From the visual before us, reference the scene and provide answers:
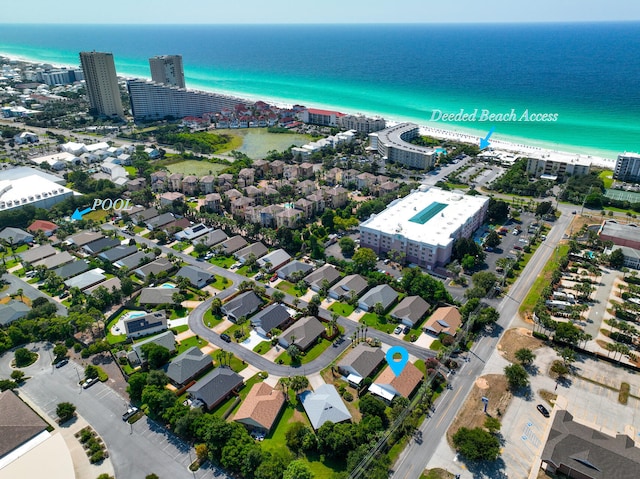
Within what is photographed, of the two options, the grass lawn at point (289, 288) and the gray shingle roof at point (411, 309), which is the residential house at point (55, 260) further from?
the gray shingle roof at point (411, 309)

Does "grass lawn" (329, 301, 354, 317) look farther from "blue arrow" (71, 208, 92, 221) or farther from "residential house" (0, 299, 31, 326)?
"blue arrow" (71, 208, 92, 221)

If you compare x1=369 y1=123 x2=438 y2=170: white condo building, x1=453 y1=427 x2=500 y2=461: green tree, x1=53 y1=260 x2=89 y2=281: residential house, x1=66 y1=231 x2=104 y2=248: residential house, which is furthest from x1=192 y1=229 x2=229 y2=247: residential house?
x1=369 y1=123 x2=438 y2=170: white condo building

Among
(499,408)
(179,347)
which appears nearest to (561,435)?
(499,408)

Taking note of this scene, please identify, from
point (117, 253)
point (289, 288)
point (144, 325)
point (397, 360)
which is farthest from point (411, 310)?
point (117, 253)

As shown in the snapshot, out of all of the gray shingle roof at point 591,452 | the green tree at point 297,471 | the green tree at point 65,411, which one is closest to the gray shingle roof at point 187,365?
the green tree at point 65,411

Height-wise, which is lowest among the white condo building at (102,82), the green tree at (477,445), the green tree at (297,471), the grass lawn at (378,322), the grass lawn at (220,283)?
the grass lawn at (220,283)

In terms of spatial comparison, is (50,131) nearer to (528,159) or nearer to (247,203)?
(247,203)

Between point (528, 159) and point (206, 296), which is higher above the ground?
point (528, 159)
